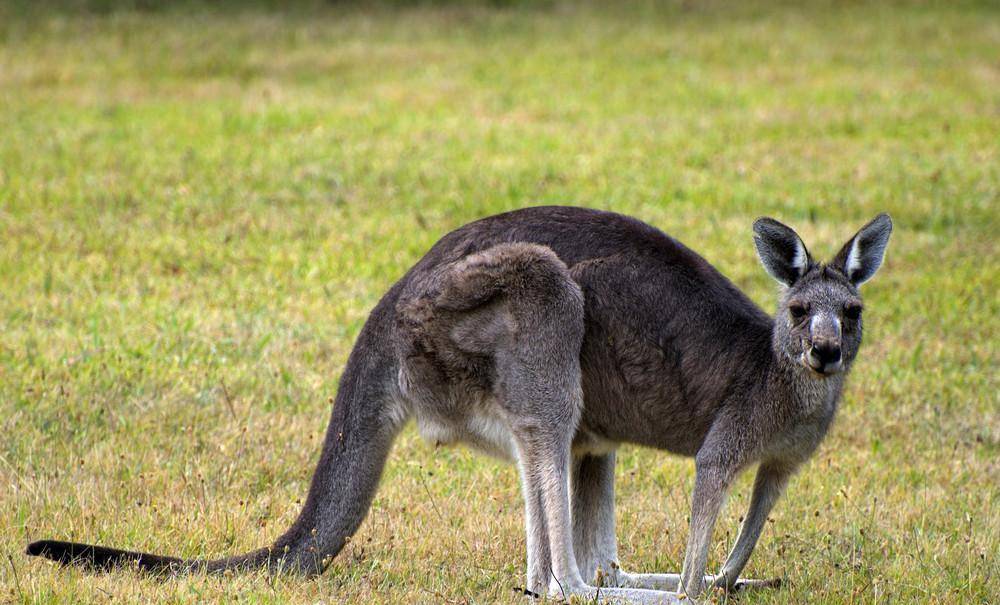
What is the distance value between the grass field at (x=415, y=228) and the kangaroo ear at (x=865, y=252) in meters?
1.12

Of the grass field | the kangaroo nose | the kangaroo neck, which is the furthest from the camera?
the grass field

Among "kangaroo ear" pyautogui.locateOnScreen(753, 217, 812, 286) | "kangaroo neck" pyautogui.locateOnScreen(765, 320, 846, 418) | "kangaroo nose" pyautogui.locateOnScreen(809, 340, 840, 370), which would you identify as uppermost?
"kangaroo ear" pyautogui.locateOnScreen(753, 217, 812, 286)

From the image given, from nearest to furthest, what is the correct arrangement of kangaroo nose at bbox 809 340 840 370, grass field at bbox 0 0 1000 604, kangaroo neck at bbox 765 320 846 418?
kangaroo nose at bbox 809 340 840 370 < kangaroo neck at bbox 765 320 846 418 < grass field at bbox 0 0 1000 604

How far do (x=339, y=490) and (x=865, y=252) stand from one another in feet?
6.12

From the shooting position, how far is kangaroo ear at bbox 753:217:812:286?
160 inches

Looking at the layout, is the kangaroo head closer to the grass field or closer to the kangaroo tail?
the grass field

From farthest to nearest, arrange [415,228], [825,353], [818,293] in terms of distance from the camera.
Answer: [415,228], [818,293], [825,353]

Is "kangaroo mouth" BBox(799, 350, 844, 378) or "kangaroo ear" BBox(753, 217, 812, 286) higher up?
"kangaroo ear" BBox(753, 217, 812, 286)

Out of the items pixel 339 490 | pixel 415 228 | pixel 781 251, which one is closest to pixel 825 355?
pixel 781 251

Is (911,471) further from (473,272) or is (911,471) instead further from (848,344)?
(473,272)

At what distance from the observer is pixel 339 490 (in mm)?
4160

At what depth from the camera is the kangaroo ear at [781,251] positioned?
13.3 ft

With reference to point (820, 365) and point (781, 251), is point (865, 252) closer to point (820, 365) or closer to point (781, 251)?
point (781, 251)

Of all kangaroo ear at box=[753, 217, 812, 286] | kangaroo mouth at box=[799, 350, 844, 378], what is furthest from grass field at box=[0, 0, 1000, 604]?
kangaroo ear at box=[753, 217, 812, 286]
